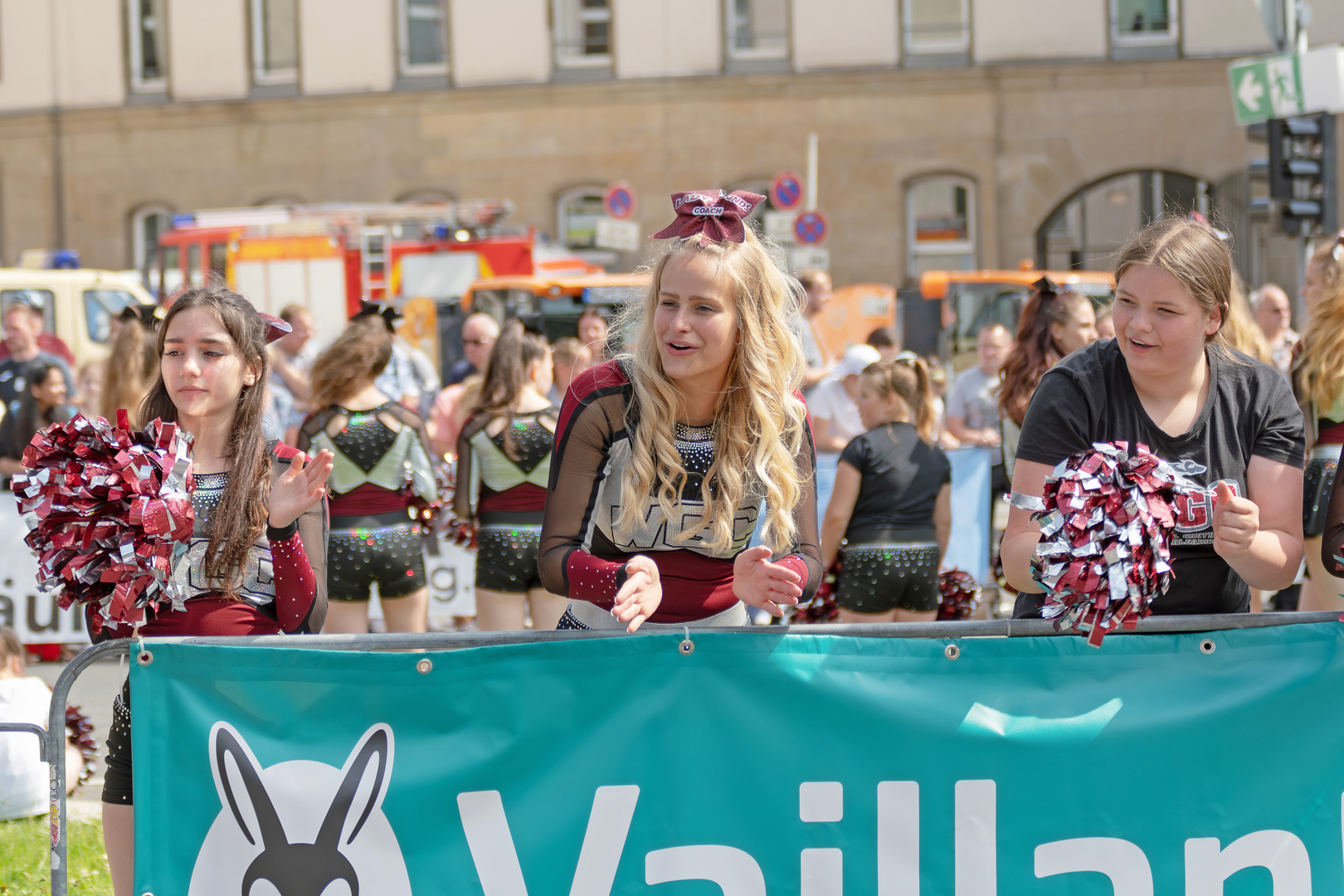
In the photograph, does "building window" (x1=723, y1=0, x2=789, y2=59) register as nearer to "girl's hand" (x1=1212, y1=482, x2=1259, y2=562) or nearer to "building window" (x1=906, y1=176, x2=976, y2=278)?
"building window" (x1=906, y1=176, x2=976, y2=278)

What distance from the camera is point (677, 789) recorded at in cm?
290

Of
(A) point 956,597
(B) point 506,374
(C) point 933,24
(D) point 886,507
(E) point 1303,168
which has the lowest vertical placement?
(A) point 956,597

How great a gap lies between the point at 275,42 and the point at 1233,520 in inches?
1002

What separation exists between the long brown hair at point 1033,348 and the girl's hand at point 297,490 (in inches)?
156

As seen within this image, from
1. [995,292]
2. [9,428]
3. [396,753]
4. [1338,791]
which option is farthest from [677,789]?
[995,292]

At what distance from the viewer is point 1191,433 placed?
312cm

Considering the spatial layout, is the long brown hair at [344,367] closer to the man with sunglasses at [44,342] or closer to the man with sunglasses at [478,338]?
the man with sunglasses at [478,338]

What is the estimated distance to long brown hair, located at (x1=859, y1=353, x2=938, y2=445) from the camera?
642 centimetres

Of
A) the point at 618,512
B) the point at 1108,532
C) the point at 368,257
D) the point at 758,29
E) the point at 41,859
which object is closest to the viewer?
the point at 1108,532

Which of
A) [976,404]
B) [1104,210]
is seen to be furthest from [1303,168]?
[1104,210]

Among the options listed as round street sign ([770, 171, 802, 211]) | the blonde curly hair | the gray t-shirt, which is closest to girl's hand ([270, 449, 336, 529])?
the blonde curly hair

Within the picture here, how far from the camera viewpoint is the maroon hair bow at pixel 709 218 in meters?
3.22

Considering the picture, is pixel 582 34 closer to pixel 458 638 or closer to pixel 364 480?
pixel 364 480

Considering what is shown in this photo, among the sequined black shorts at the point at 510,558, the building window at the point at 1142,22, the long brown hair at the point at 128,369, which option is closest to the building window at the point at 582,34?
the building window at the point at 1142,22
